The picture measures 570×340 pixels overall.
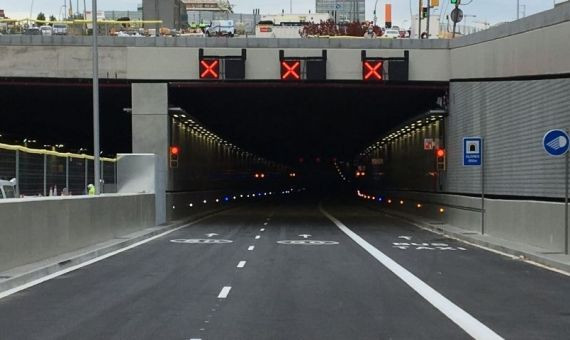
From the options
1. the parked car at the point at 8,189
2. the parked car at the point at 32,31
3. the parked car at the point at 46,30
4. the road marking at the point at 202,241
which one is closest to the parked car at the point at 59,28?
the parked car at the point at 46,30

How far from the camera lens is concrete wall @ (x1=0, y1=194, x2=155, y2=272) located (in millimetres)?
14156

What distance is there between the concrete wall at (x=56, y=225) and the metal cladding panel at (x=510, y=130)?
12949 millimetres

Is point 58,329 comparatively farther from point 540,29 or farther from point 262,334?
point 540,29

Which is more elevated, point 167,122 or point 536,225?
point 167,122

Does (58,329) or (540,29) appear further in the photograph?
(540,29)

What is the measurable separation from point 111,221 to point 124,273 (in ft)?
25.3

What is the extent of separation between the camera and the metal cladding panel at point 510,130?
73.0 ft

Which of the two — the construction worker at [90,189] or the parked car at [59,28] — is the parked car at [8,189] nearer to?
the construction worker at [90,189]

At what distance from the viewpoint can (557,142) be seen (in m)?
17.8

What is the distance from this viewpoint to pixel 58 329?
937 cm

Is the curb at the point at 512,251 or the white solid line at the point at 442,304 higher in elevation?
the white solid line at the point at 442,304

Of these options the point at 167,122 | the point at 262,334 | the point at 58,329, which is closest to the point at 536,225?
the point at 262,334

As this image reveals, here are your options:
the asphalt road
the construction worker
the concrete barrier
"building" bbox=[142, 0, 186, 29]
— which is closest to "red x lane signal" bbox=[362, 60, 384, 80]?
the concrete barrier

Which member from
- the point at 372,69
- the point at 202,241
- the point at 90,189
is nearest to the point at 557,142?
the point at 202,241
